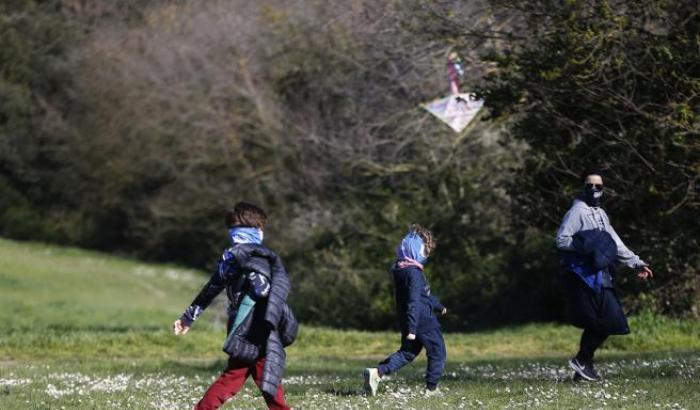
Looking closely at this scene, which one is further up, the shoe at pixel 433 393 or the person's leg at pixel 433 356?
the person's leg at pixel 433 356

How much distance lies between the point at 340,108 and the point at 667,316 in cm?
1319

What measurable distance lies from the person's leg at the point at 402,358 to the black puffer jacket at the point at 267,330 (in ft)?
8.37

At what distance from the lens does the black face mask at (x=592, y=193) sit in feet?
37.6

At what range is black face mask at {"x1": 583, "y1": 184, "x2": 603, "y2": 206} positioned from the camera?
11.4 m

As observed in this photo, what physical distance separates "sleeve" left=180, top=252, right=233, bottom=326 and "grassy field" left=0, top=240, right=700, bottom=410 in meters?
1.80

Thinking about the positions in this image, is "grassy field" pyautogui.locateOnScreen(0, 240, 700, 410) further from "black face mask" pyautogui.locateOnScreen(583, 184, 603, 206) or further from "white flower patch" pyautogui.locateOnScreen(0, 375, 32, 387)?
"black face mask" pyautogui.locateOnScreen(583, 184, 603, 206)

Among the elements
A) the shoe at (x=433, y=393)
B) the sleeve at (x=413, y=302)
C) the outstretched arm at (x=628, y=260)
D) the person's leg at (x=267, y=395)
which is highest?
the outstretched arm at (x=628, y=260)

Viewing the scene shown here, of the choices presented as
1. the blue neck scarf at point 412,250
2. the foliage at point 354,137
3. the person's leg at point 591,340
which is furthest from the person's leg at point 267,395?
the foliage at point 354,137

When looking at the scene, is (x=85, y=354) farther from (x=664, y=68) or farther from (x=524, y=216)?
(x=664, y=68)

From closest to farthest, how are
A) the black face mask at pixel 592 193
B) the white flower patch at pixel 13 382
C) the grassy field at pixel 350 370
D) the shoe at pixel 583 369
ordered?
the grassy field at pixel 350 370, the black face mask at pixel 592 193, the shoe at pixel 583 369, the white flower patch at pixel 13 382

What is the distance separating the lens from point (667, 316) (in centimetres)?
2102

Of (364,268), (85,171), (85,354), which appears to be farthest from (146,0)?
(85,354)

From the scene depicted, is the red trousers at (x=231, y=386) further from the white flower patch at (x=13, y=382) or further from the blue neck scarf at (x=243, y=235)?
the white flower patch at (x=13, y=382)

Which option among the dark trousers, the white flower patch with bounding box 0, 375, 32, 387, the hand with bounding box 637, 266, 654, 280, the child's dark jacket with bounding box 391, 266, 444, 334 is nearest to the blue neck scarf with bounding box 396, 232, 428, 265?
the child's dark jacket with bounding box 391, 266, 444, 334
